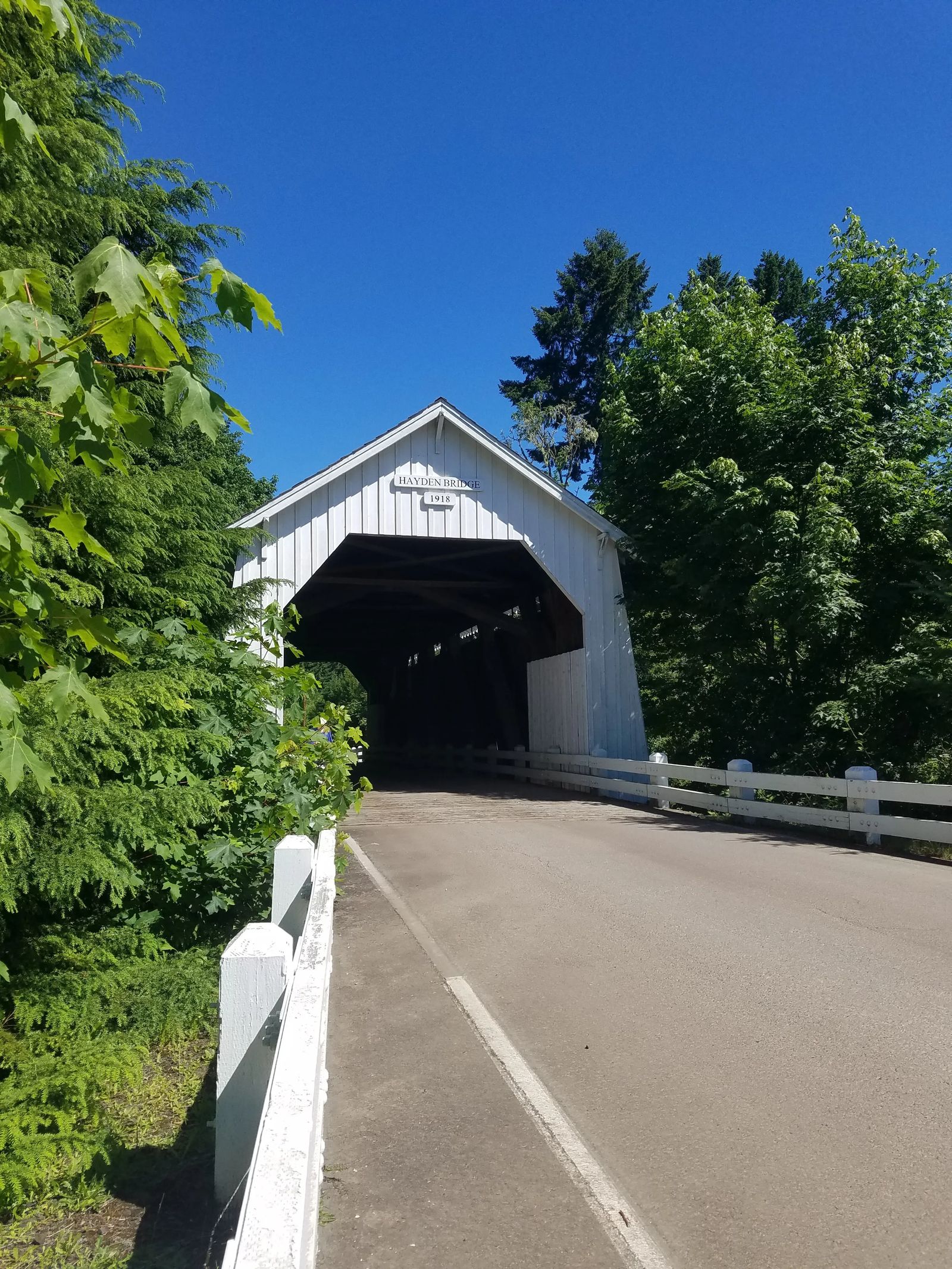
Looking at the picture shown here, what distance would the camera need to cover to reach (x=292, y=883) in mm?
4562

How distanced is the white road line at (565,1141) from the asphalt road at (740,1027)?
5 centimetres

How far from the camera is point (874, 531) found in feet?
46.6

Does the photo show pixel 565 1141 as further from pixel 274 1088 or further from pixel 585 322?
pixel 585 322

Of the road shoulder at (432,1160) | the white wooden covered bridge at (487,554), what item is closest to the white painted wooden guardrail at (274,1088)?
the road shoulder at (432,1160)

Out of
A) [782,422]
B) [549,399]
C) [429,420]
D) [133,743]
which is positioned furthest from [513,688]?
[549,399]

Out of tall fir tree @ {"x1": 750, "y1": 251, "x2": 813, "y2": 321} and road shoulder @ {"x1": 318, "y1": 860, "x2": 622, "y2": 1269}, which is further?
tall fir tree @ {"x1": 750, "y1": 251, "x2": 813, "y2": 321}

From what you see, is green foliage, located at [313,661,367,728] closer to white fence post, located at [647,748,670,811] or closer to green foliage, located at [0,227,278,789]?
white fence post, located at [647,748,670,811]

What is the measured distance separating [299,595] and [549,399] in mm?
27828

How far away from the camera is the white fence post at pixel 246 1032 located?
273cm

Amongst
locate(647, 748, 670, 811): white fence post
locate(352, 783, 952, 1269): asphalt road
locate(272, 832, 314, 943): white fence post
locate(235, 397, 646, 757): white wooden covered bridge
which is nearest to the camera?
locate(352, 783, 952, 1269): asphalt road

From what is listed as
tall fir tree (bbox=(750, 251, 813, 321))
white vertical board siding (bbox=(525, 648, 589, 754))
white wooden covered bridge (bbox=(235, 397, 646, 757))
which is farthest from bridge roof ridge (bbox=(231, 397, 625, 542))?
tall fir tree (bbox=(750, 251, 813, 321))

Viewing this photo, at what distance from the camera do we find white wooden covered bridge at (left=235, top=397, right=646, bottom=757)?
1625cm

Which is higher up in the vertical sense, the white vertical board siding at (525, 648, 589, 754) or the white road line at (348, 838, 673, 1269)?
Result: the white vertical board siding at (525, 648, 589, 754)

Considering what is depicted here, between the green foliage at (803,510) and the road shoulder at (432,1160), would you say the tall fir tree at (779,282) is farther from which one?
the road shoulder at (432,1160)
